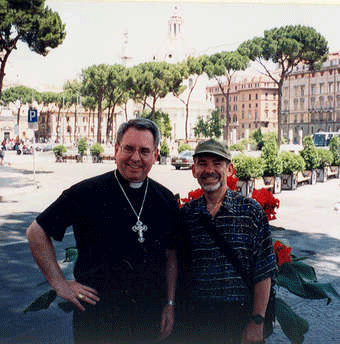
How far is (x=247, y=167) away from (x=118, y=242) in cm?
1067

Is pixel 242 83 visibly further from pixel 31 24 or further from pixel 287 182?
pixel 31 24

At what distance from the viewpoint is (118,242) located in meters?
1.95

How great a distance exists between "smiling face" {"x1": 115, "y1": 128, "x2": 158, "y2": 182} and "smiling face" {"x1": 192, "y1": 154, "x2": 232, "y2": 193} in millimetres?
212

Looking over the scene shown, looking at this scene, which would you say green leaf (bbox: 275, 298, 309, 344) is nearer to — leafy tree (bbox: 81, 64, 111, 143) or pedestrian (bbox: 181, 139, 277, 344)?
pedestrian (bbox: 181, 139, 277, 344)

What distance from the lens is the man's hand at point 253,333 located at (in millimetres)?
2104

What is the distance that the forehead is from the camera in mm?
2023

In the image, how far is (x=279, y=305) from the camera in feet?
9.84

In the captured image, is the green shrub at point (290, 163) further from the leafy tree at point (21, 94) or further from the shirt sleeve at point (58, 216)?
the shirt sleeve at point (58, 216)

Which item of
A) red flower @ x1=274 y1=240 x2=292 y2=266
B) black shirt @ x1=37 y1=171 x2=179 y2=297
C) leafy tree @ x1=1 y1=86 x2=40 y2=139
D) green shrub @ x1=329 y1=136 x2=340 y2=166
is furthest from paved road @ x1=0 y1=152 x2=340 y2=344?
green shrub @ x1=329 y1=136 x2=340 y2=166

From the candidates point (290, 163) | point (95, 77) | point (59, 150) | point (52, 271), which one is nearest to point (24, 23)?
point (95, 77)

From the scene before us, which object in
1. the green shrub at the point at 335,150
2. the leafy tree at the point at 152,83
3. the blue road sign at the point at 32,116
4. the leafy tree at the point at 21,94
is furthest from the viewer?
the leafy tree at the point at 152,83

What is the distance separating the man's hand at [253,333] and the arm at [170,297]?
1.00 ft

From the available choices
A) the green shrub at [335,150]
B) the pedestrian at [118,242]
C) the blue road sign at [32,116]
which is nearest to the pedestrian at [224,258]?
the pedestrian at [118,242]

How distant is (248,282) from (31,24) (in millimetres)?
7693
